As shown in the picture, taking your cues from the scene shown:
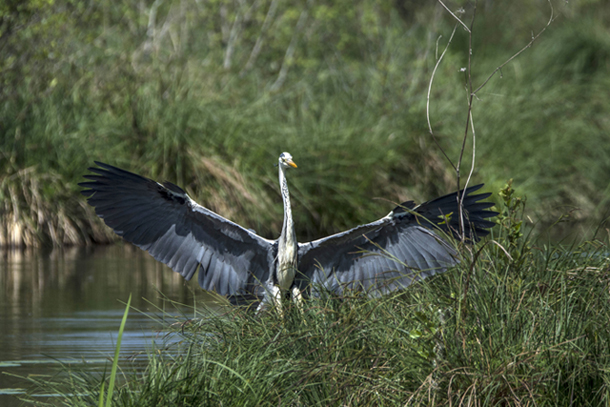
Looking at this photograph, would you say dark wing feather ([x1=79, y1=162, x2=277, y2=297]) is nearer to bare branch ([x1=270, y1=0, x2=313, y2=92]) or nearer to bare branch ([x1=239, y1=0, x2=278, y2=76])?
bare branch ([x1=270, y1=0, x2=313, y2=92])

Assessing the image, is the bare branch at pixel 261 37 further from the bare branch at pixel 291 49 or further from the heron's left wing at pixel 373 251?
the heron's left wing at pixel 373 251

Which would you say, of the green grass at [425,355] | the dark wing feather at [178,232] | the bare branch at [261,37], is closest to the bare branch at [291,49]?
the bare branch at [261,37]

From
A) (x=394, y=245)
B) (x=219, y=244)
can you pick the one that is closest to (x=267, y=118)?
(x=219, y=244)

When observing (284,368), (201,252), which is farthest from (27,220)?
(284,368)

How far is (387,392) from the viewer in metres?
4.08

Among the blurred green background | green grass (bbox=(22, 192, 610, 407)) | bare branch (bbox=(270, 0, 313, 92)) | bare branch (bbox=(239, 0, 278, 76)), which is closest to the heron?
green grass (bbox=(22, 192, 610, 407))

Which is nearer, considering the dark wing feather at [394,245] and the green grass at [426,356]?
the green grass at [426,356]

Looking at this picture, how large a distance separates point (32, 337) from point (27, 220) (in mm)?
6540

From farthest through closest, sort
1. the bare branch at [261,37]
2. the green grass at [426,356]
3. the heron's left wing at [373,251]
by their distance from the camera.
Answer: the bare branch at [261,37]
the heron's left wing at [373,251]
the green grass at [426,356]

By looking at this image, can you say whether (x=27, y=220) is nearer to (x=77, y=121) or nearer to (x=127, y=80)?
(x=77, y=121)

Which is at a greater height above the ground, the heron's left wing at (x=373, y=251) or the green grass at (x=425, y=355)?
the heron's left wing at (x=373, y=251)

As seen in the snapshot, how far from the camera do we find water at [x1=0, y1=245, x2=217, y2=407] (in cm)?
600

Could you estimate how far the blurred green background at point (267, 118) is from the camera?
14.1 m

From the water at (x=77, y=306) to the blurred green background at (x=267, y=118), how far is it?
1.56 metres
